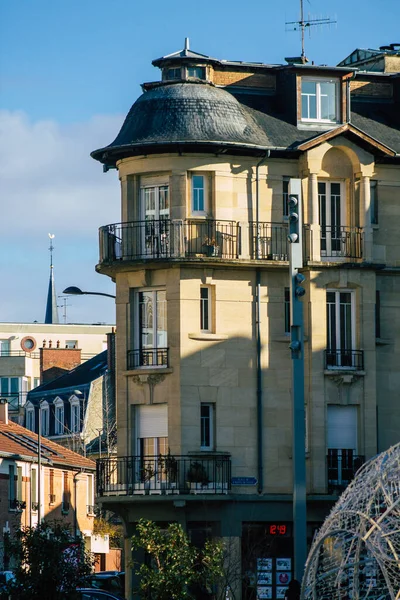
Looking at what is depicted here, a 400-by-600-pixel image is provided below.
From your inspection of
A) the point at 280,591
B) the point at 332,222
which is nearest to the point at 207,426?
the point at 280,591

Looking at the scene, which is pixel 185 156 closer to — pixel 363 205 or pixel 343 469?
pixel 363 205

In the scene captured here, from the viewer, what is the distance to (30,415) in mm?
117812

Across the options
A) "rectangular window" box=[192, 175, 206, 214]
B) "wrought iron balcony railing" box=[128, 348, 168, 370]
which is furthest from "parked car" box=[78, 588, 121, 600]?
"rectangular window" box=[192, 175, 206, 214]

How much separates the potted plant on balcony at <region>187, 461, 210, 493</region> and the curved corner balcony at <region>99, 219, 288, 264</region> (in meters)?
5.98

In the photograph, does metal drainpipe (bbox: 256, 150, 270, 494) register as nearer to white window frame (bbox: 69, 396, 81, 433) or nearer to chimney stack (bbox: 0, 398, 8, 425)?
chimney stack (bbox: 0, 398, 8, 425)

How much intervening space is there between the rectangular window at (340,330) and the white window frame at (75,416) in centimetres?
5629

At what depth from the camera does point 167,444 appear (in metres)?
52.2

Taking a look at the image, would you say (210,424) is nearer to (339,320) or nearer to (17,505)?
(339,320)

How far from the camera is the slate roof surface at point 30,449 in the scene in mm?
81938

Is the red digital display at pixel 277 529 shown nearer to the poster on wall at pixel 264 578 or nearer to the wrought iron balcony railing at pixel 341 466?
the poster on wall at pixel 264 578

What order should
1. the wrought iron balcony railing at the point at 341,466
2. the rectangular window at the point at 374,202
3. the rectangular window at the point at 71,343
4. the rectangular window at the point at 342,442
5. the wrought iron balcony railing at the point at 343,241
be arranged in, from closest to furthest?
1. the wrought iron balcony railing at the point at 341,466
2. the rectangular window at the point at 342,442
3. the wrought iron balcony railing at the point at 343,241
4. the rectangular window at the point at 374,202
5. the rectangular window at the point at 71,343

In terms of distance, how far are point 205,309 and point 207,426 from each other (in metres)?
3.40

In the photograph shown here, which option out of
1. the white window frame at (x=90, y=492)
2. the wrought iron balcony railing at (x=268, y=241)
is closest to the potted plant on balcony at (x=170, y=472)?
the wrought iron balcony railing at (x=268, y=241)

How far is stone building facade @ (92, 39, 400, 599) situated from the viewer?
52062mm
